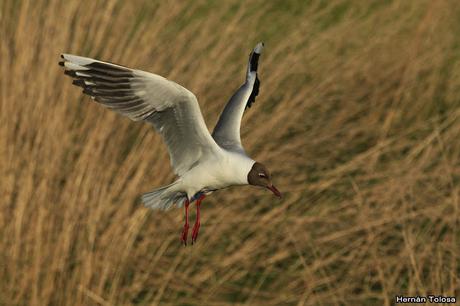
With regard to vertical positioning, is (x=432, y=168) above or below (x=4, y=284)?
above

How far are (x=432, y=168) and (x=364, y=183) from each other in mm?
418

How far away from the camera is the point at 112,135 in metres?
4.71

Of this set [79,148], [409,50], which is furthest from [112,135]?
[409,50]

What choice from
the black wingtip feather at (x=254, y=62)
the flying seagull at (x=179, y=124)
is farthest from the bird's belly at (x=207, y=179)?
the black wingtip feather at (x=254, y=62)

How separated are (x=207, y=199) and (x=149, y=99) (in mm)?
1337

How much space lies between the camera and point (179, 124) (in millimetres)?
3701

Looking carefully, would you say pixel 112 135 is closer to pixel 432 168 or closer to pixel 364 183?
pixel 364 183

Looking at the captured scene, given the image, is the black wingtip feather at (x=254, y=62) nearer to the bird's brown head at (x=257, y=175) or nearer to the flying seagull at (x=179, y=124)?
the flying seagull at (x=179, y=124)

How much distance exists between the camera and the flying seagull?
11.5 feet

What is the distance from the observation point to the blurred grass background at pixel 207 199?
4297 mm

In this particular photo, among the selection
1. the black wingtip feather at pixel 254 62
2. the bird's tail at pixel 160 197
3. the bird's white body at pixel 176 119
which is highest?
the black wingtip feather at pixel 254 62

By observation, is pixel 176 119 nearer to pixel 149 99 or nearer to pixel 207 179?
pixel 149 99

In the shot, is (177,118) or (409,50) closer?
(177,118)

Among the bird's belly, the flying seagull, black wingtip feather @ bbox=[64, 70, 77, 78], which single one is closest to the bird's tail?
the flying seagull
